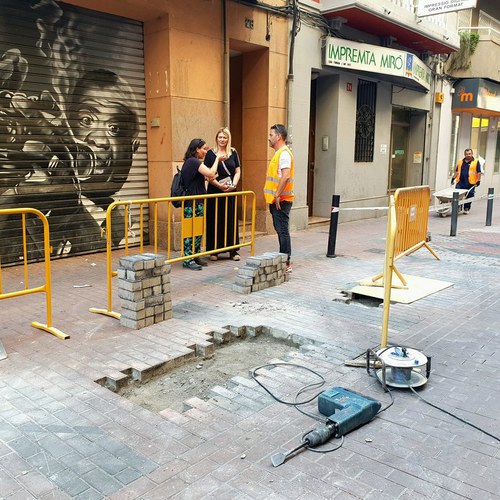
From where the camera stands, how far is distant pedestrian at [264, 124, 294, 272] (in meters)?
7.05

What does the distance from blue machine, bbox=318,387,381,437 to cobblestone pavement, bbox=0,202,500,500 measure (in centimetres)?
7

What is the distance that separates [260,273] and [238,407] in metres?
3.06

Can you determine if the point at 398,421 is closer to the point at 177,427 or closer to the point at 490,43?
the point at 177,427

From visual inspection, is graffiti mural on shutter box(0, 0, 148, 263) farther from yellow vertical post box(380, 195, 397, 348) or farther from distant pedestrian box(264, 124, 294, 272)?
yellow vertical post box(380, 195, 397, 348)

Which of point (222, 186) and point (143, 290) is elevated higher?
point (222, 186)

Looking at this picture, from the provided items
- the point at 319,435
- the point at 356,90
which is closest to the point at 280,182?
the point at 319,435

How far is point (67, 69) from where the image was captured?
26.5 ft

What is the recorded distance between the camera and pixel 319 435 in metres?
3.13

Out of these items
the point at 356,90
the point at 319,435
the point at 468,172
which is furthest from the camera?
the point at 468,172

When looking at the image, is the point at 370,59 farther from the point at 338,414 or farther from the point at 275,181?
the point at 338,414

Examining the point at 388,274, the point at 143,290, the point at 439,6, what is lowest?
the point at 143,290

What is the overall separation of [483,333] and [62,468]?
4.03 meters

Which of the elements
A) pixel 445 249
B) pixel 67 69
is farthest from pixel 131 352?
pixel 445 249

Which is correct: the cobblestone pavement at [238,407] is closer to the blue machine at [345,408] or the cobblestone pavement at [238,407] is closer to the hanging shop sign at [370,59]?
the blue machine at [345,408]
